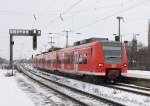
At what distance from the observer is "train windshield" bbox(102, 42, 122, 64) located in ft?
80.7

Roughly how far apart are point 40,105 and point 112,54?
38.2 ft

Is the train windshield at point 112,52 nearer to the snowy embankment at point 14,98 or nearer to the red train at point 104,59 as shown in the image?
the red train at point 104,59

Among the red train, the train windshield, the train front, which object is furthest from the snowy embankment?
the train windshield

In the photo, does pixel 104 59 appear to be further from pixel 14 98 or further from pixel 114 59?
pixel 14 98

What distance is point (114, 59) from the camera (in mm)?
24734

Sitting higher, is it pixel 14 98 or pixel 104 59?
pixel 104 59

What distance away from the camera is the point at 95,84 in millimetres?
24781

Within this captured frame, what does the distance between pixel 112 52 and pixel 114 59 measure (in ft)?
1.58

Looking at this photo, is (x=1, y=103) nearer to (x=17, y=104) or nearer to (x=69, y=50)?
(x=17, y=104)

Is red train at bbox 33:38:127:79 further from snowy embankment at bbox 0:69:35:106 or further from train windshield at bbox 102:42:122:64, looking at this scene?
snowy embankment at bbox 0:69:35:106

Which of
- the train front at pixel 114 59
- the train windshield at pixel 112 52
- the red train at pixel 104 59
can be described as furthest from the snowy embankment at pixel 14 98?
the train windshield at pixel 112 52

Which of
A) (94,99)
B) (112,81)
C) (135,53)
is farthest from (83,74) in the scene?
(135,53)

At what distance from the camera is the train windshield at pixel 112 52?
24609mm

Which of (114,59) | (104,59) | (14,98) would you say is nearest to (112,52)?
(114,59)
